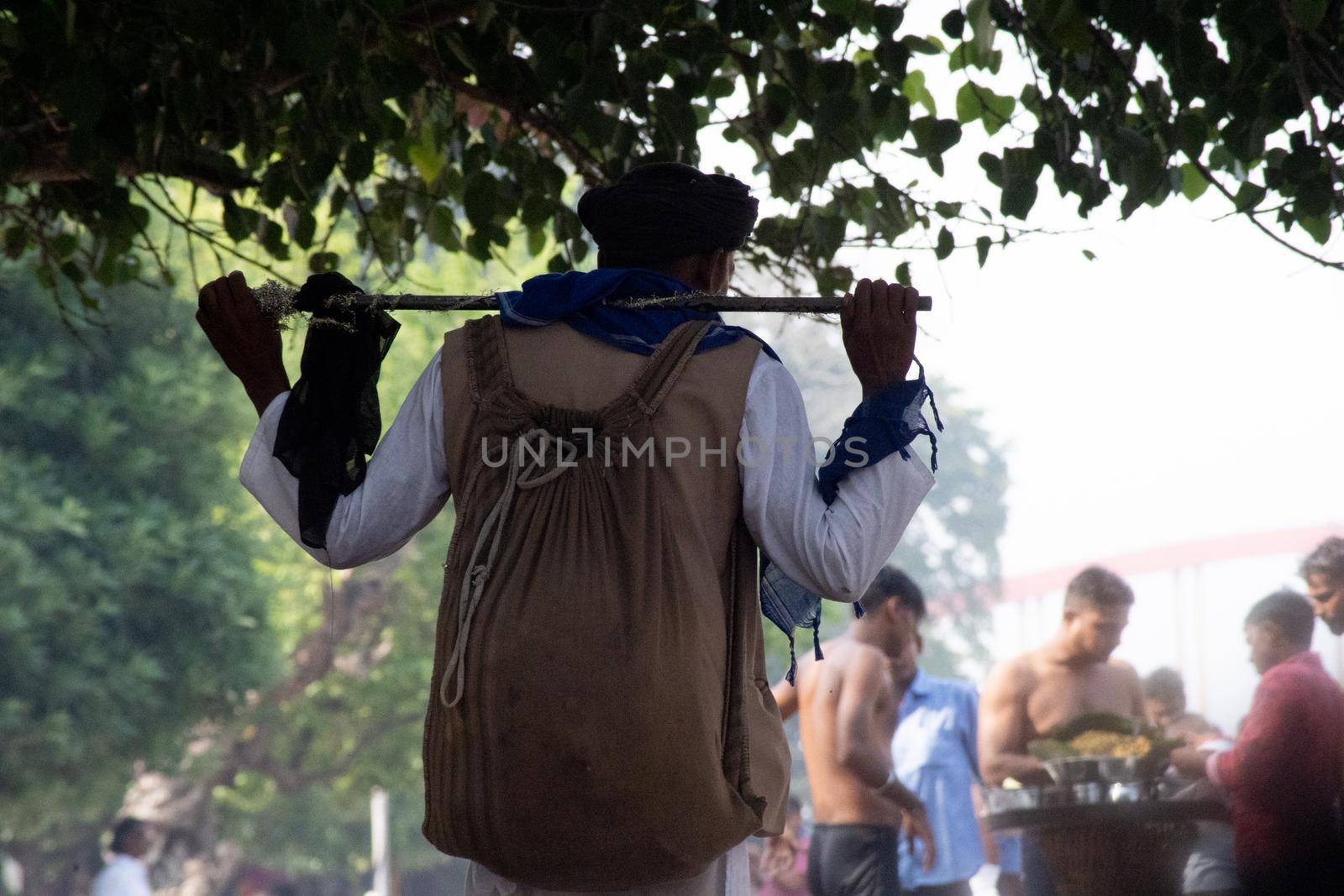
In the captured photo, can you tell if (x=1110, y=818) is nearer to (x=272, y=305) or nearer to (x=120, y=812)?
(x=272, y=305)

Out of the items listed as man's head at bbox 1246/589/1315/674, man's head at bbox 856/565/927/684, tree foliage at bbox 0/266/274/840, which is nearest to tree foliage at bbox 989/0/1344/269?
man's head at bbox 1246/589/1315/674

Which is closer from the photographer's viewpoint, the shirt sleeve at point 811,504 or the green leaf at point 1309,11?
the shirt sleeve at point 811,504

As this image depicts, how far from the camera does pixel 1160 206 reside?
3547mm

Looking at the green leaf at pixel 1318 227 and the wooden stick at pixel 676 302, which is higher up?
the green leaf at pixel 1318 227

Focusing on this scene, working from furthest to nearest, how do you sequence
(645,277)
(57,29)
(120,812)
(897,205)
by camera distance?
(120,812)
(897,205)
(57,29)
(645,277)

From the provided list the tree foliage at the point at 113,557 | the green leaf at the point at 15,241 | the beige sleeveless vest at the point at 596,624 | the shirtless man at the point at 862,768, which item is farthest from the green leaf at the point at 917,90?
the tree foliage at the point at 113,557

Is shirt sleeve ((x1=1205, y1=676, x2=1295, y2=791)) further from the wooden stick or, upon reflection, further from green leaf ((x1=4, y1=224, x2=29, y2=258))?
green leaf ((x1=4, y1=224, x2=29, y2=258))

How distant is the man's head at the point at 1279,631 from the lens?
16.9 feet

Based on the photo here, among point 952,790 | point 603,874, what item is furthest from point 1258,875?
point 603,874

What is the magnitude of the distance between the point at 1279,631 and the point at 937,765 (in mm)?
1588

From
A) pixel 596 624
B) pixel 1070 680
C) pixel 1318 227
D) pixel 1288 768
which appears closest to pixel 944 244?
pixel 1318 227

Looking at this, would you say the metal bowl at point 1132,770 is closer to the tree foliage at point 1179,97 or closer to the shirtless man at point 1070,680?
the shirtless man at point 1070,680

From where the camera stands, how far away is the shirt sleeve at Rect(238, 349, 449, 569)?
208 cm

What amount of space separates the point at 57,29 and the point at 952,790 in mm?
4438
